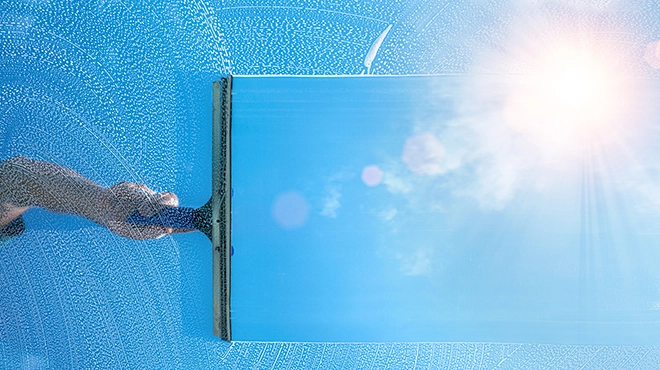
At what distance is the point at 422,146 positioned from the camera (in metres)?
1.28

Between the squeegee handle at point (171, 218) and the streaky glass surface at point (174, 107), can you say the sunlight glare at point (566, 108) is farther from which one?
the squeegee handle at point (171, 218)

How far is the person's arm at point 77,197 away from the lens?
1314mm

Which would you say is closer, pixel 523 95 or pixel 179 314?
pixel 523 95

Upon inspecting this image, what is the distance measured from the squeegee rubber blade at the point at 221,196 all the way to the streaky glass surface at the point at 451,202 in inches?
2.3

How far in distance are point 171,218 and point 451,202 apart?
0.84m

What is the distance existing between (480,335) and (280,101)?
36.9 inches

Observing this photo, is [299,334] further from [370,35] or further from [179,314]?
[370,35]

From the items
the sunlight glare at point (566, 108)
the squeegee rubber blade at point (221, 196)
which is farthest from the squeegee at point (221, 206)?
the sunlight glare at point (566, 108)

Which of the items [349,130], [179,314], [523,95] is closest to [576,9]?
[523,95]

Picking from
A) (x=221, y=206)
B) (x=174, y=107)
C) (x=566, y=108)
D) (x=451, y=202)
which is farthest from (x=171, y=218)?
(x=566, y=108)

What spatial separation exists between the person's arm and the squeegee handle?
0.01 metres

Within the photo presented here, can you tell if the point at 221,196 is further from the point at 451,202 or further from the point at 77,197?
the point at 451,202

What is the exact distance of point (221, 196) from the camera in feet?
3.97

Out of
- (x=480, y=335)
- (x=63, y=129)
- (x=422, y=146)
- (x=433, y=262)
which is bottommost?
(x=480, y=335)
